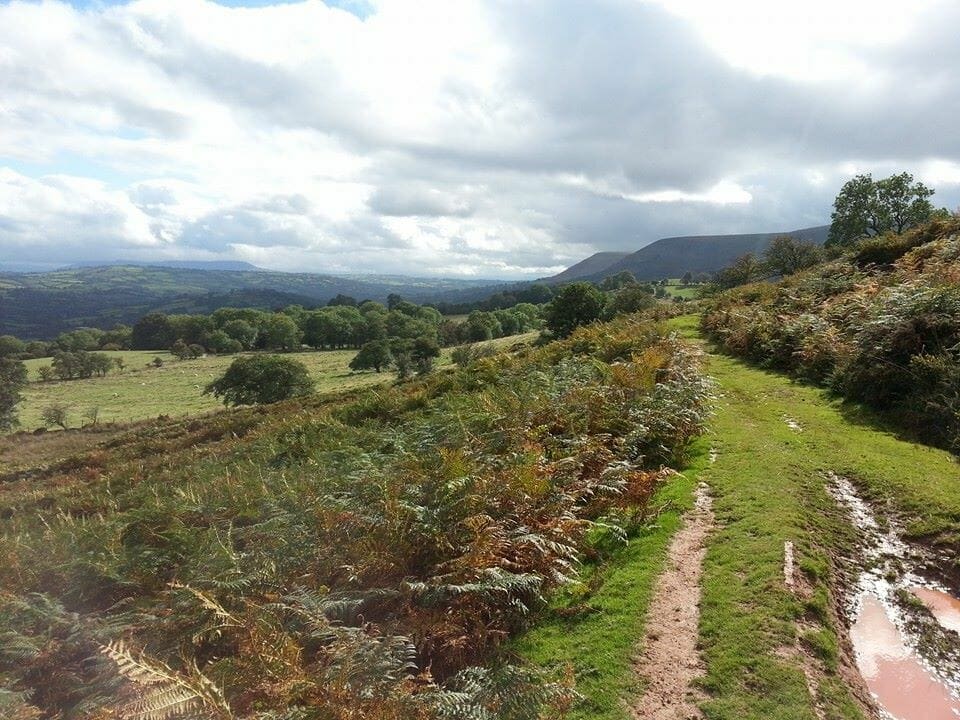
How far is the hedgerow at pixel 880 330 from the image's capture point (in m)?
8.75

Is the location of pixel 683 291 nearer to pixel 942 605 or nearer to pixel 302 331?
pixel 302 331

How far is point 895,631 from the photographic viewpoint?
14.5ft

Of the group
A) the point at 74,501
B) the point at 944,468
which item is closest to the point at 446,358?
the point at 74,501

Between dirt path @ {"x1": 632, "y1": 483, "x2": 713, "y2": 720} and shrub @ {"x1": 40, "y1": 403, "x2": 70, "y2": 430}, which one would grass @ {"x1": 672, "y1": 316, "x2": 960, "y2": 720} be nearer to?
dirt path @ {"x1": 632, "y1": 483, "x2": 713, "y2": 720}

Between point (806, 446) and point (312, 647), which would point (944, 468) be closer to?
point (806, 446)

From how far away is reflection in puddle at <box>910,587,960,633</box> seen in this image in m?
4.46

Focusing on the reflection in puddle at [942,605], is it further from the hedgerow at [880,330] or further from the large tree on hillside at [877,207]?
the large tree on hillside at [877,207]

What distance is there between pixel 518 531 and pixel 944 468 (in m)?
6.03

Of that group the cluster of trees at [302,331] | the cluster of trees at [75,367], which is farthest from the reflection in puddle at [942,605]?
the cluster of trees at [302,331]

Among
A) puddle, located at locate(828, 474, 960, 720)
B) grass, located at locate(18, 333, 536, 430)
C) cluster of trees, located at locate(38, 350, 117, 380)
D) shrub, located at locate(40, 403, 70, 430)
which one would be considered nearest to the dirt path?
puddle, located at locate(828, 474, 960, 720)

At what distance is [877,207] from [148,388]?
83.7 m

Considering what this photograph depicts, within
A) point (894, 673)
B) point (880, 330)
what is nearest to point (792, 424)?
point (880, 330)

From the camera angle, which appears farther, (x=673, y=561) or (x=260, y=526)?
(x=260, y=526)

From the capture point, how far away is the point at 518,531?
18.1 ft
